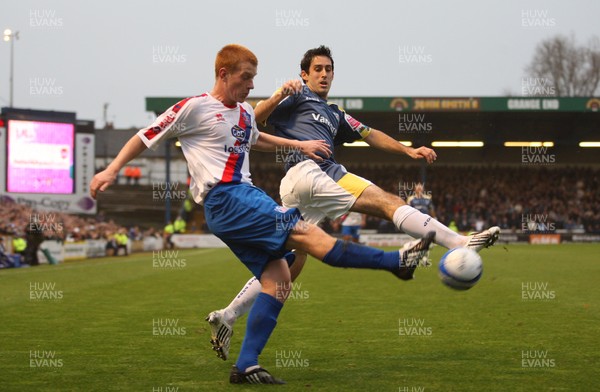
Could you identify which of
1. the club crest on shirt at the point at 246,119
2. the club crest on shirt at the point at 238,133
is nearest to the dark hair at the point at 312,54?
the club crest on shirt at the point at 246,119

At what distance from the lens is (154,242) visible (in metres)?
37.7

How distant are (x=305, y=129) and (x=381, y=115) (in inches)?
A: 1327

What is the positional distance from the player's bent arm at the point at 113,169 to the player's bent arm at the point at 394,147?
239 centimetres

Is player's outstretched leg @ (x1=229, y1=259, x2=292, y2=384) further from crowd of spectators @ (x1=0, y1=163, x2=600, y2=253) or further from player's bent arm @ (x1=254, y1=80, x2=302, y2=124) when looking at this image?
crowd of spectators @ (x1=0, y1=163, x2=600, y2=253)
